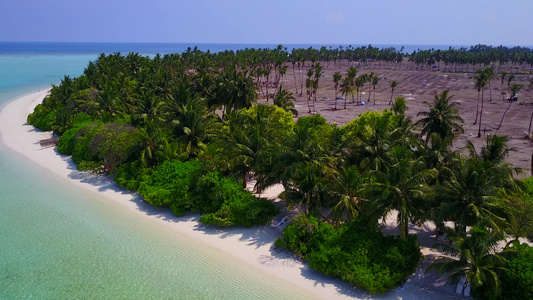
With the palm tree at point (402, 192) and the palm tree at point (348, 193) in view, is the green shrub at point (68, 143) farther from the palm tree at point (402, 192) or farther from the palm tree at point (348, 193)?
the palm tree at point (402, 192)

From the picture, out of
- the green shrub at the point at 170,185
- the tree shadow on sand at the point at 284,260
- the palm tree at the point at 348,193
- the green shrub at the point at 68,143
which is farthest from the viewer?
the green shrub at the point at 68,143

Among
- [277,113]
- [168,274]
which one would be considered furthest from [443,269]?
[277,113]

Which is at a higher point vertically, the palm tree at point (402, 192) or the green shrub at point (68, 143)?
the palm tree at point (402, 192)

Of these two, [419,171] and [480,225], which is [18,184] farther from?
[480,225]

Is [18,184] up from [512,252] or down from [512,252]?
down

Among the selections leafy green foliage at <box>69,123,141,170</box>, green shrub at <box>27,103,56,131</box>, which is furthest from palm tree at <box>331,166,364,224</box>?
green shrub at <box>27,103,56,131</box>

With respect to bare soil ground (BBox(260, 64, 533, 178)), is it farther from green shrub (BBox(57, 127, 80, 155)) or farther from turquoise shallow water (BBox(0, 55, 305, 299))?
green shrub (BBox(57, 127, 80, 155))

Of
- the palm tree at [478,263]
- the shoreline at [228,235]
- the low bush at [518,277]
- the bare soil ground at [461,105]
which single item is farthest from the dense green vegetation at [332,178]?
the bare soil ground at [461,105]
